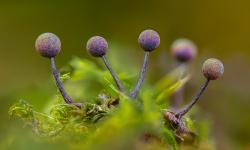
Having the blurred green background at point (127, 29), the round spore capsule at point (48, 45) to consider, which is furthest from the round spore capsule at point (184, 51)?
the round spore capsule at point (48, 45)

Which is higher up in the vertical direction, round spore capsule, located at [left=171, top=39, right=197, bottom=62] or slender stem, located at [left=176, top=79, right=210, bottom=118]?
slender stem, located at [left=176, top=79, right=210, bottom=118]

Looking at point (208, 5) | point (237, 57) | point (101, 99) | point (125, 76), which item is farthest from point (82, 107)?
point (208, 5)

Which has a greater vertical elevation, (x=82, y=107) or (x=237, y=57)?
(x=82, y=107)

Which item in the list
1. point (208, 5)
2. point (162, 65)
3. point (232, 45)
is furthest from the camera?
point (208, 5)

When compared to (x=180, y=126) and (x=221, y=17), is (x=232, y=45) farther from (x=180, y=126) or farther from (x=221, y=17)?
(x=180, y=126)

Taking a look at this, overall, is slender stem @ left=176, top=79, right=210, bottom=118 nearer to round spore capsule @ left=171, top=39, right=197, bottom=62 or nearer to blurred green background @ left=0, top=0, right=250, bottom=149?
round spore capsule @ left=171, top=39, right=197, bottom=62

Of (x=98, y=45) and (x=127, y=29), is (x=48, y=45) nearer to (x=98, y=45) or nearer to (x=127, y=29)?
(x=98, y=45)

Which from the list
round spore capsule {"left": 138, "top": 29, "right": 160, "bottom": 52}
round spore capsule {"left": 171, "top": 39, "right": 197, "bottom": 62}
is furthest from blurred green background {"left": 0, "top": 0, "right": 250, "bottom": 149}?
round spore capsule {"left": 138, "top": 29, "right": 160, "bottom": 52}

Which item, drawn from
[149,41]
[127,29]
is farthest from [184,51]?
A: [127,29]
